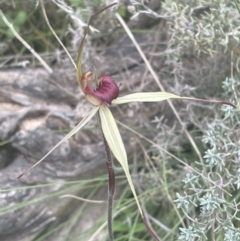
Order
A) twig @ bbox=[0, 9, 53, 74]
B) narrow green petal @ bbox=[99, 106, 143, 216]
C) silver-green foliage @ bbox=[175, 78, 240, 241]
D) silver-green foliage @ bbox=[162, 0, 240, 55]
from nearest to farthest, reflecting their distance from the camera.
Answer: narrow green petal @ bbox=[99, 106, 143, 216]
silver-green foliage @ bbox=[175, 78, 240, 241]
silver-green foliage @ bbox=[162, 0, 240, 55]
twig @ bbox=[0, 9, 53, 74]

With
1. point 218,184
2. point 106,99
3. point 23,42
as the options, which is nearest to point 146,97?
point 106,99

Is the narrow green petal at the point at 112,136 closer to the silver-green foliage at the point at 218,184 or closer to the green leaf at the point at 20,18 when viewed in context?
the silver-green foliage at the point at 218,184

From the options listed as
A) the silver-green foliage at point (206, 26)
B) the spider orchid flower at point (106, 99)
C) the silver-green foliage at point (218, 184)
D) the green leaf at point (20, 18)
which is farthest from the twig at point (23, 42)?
the spider orchid flower at point (106, 99)

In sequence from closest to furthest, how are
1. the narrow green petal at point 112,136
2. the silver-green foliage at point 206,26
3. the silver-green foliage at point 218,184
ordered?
1. the narrow green petal at point 112,136
2. the silver-green foliage at point 218,184
3. the silver-green foliage at point 206,26

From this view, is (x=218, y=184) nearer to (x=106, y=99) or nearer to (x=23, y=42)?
(x=106, y=99)

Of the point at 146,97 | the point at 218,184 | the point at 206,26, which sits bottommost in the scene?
the point at 218,184

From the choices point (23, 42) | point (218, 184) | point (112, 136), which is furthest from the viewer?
point (23, 42)

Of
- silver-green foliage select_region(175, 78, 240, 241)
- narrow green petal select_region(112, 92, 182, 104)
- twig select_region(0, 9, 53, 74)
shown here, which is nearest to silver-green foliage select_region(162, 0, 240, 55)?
silver-green foliage select_region(175, 78, 240, 241)

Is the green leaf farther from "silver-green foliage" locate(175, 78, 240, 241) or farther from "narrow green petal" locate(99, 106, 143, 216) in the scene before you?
"narrow green petal" locate(99, 106, 143, 216)

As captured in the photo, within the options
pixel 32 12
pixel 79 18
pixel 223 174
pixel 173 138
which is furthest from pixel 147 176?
pixel 32 12

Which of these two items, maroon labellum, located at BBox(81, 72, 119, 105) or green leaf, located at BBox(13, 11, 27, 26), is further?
green leaf, located at BBox(13, 11, 27, 26)

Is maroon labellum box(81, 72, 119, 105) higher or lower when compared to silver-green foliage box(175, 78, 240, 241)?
higher

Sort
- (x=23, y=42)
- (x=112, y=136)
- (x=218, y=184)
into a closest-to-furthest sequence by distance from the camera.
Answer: (x=112, y=136) → (x=218, y=184) → (x=23, y=42)
